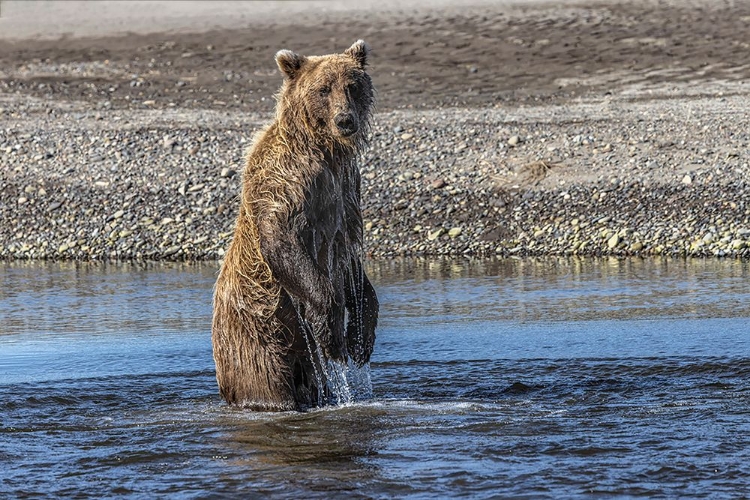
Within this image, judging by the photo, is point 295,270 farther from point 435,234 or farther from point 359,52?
point 435,234

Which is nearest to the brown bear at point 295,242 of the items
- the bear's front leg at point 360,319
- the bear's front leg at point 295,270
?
the bear's front leg at point 295,270

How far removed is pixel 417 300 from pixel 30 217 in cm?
850

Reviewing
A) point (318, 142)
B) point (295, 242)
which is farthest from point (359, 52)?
point (295, 242)

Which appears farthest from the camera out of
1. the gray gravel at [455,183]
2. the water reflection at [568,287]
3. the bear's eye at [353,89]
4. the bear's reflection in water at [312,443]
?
the gray gravel at [455,183]

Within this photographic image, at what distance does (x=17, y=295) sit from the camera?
13.9 meters

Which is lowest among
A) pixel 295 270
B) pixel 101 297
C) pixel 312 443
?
pixel 312 443

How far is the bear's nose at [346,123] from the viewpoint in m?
7.11

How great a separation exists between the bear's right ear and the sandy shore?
8.82 m

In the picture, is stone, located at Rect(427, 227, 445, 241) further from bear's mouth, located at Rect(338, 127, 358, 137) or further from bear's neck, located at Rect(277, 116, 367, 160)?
bear's mouth, located at Rect(338, 127, 358, 137)

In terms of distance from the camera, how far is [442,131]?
2008 centimetres

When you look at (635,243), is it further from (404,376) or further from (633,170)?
(404,376)

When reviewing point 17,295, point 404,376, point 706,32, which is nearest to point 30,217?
point 17,295

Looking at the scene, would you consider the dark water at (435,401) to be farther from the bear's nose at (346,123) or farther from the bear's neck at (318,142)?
the bear's nose at (346,123)

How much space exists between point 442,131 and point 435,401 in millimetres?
12464
